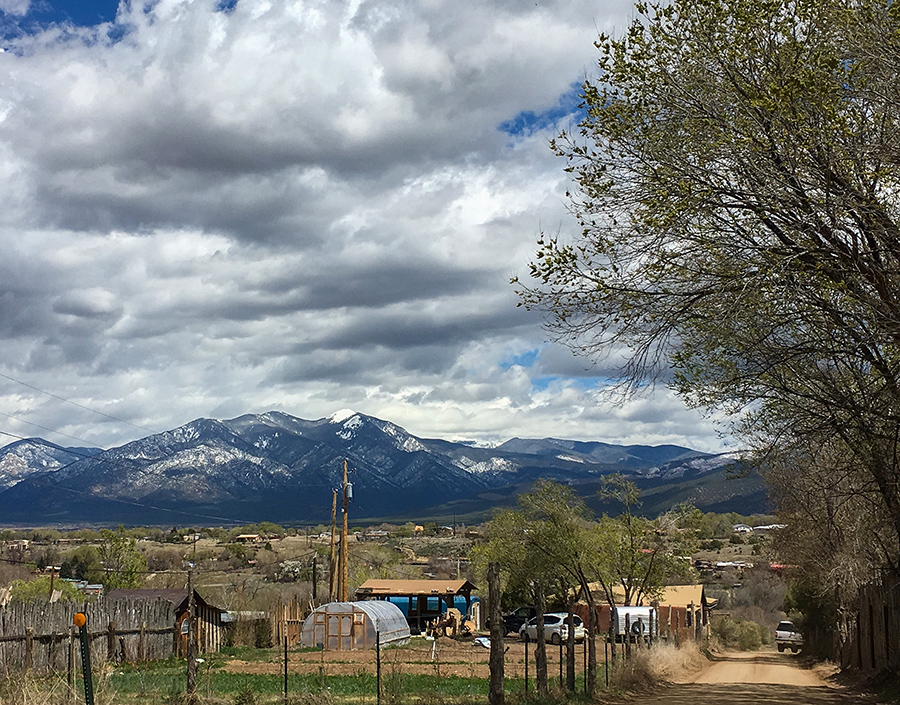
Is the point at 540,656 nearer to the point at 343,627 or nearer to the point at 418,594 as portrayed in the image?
the point at 343,627

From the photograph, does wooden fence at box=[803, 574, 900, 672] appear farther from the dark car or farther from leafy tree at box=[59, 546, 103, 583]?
leafy tree at box=[59, 546, 103, 583]

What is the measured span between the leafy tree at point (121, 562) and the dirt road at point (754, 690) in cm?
3743

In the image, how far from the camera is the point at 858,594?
31844 mm

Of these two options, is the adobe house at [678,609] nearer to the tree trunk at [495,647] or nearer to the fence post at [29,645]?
the fence post at [29,645]

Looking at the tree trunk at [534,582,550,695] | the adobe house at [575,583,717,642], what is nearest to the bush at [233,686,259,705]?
the tree trunk at [534,582,550,695]

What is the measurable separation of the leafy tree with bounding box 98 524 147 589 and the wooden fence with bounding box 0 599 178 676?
22.8 metres

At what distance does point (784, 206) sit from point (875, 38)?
2.30 m

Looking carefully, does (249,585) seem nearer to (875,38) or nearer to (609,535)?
(609,535)

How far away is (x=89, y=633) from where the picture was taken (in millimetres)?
29828

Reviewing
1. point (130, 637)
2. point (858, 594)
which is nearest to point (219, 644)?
point (130, 637)

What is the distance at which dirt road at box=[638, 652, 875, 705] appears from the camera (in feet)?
73.2

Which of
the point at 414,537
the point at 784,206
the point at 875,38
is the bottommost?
the point at 414,537

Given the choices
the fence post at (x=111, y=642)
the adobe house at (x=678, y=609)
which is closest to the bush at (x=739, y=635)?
the adobe house at (x=678, y=609)

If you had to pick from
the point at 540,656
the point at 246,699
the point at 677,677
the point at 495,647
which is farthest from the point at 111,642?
the point at 495,647
